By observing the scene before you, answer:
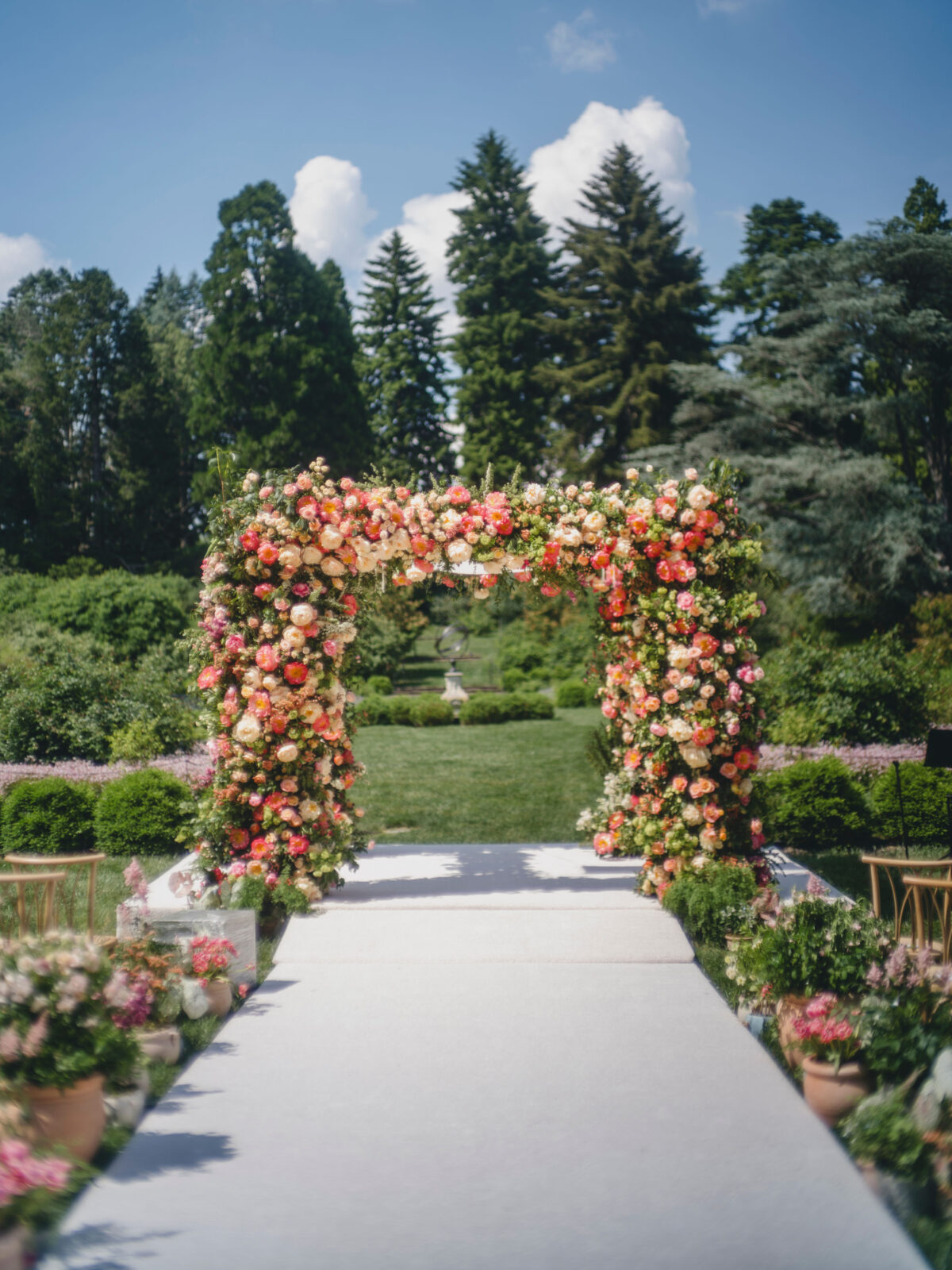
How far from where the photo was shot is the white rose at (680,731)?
18.8 feet

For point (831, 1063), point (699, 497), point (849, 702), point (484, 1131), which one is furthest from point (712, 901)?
point (849, 702)

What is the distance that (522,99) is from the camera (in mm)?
11461

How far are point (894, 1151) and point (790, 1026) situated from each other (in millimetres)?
893

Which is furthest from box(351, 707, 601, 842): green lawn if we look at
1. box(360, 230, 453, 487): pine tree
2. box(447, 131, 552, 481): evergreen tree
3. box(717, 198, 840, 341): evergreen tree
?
box(360, 230, 453, 487): pine tree

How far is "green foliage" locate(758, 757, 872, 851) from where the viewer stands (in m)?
8.16

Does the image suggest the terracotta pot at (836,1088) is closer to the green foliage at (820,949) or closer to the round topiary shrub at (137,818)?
the green foliage at (820,949)

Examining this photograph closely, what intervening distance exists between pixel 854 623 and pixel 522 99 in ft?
42.3

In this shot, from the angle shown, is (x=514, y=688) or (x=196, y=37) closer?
(x=196, y=37)

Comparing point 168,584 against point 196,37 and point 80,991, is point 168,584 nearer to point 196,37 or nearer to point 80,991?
point 196,37

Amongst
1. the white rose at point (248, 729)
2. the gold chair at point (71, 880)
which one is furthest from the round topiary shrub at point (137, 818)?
the white rose at point (248, 729)

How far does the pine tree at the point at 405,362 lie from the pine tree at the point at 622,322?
6.20m

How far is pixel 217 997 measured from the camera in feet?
14.7

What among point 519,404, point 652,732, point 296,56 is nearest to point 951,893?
point 652,732

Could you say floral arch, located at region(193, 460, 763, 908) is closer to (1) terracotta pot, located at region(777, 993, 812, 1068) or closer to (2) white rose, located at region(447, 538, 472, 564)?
(2) white rose, located at region(447, 538, 472, 564)
